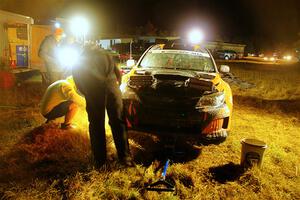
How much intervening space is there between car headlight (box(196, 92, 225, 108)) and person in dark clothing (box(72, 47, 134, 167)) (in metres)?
1.24

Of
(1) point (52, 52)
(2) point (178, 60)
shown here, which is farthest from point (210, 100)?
(1) point (52, 52)

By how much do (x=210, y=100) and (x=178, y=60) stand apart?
6.85 feet

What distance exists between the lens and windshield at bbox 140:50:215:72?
21.3 ft

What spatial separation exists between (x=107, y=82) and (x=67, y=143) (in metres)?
1.52

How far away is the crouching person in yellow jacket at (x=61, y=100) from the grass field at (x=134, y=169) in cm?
30

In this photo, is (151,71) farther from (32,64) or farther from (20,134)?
(32,64)

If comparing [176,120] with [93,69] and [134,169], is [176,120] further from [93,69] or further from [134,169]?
[93,69]

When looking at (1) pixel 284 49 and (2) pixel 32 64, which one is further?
(1) pixel 284 49

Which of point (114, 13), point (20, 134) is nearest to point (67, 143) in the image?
point (20, 134)

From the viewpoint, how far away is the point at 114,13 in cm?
6053

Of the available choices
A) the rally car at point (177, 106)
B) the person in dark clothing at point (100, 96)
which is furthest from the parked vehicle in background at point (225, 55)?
the person in dark clothing at point (100, 96)

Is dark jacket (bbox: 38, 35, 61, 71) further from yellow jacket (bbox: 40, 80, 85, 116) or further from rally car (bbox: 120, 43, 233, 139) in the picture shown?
rally car (bbox: 120, 43, 233, 139)

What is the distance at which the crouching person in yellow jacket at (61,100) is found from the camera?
5.29m

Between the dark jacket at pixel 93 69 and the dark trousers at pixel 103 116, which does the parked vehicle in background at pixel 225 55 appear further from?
the dark jacket at pixel 93 69
